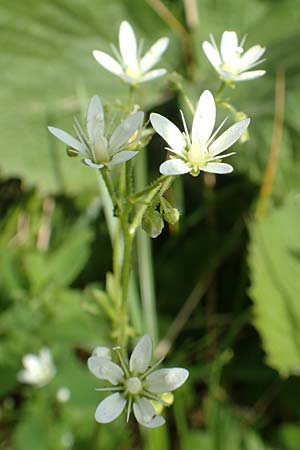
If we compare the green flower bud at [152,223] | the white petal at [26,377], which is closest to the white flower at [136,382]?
the green flower bud at [152,223]

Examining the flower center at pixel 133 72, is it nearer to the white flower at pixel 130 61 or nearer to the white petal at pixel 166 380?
the white flower at pixel 130 61

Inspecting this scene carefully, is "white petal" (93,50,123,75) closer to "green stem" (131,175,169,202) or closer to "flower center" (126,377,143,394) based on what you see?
"green stem" (131,175,169,202)

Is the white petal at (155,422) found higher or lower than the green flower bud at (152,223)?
lower

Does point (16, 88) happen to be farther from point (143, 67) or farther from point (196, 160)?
point (196, 160)

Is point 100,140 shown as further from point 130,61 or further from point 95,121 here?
point 130,61

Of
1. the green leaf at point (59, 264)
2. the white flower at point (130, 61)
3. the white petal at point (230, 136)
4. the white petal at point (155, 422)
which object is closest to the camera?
the white petal at point (155, 422)

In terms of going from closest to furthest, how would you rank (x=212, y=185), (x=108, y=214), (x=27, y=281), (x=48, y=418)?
(x=108, y=214)
(x=48, y=418)
(x=27, y=281)
(x=212, y=185)

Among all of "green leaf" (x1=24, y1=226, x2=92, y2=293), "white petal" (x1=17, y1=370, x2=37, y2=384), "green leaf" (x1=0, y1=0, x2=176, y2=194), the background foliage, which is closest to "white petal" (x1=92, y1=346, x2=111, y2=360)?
the background foliage

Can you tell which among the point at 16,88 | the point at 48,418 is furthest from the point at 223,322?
the point at 16,88
